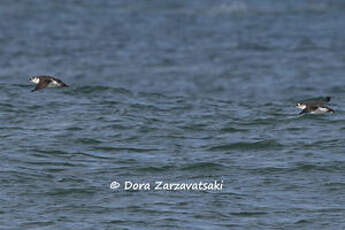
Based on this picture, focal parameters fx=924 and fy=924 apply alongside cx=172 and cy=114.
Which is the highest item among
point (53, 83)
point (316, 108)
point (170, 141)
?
point (53, 83)

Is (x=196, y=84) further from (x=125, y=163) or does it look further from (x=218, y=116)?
(x=125, y=163)

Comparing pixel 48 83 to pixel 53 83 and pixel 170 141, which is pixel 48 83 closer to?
pixel 53 83

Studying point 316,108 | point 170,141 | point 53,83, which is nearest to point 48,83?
point 53,83

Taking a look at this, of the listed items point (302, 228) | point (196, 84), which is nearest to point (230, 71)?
point (196, 84)

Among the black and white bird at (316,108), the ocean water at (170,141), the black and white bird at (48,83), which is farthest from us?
the black and white bird at (48,83)

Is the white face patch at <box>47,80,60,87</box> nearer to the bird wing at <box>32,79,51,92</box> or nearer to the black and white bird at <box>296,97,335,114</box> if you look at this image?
the bird wing at <box>32,79,51,92</box>

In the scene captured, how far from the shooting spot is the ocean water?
15914mm

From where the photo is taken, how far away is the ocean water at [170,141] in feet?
52.2

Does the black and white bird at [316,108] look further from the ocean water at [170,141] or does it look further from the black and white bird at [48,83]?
the black and white bird at [48,83]

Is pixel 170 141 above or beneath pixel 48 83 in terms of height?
beneath

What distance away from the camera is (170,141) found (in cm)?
2041

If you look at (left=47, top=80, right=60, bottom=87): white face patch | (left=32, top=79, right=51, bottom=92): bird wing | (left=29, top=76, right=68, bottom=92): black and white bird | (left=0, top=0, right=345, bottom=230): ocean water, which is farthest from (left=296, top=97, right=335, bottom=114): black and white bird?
(left=32, top=79, right=51, bottom=92): bird wing

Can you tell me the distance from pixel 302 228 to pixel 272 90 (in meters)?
17.2

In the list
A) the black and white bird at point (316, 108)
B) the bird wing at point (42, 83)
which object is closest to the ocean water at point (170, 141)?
the black and white bird at point (316, 108)
